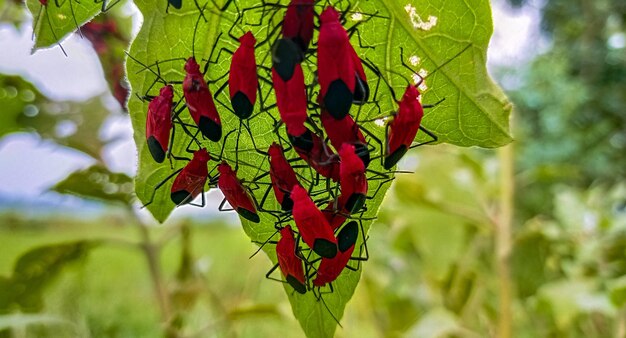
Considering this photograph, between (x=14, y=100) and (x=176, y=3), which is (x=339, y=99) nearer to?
(x=176, y=3)

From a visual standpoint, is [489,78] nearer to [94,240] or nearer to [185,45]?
[185,45]

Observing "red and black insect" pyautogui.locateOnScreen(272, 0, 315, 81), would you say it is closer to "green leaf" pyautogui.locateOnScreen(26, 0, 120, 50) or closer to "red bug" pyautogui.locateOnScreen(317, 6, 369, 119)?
"red bug" pyautogui.locateOnScreen(317, 6, 369, 119)

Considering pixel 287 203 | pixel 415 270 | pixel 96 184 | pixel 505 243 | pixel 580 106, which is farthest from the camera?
pixel 580 106

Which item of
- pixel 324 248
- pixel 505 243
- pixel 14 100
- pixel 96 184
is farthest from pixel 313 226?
pixel 505 243

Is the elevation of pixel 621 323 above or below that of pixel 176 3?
below

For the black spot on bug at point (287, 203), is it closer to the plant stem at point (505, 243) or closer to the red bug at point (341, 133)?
the red bug at point (341, 133)

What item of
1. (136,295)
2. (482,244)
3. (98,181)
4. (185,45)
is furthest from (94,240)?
(136,295)
